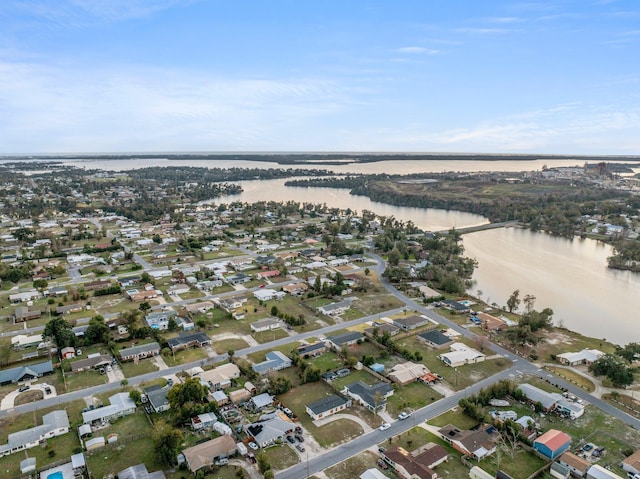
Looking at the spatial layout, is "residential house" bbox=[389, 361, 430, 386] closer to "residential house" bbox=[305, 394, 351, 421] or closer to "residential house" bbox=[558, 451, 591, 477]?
"residential house" bbox=[305, 394, 351, 421]

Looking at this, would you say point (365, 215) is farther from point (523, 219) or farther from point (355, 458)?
point (355, 458)

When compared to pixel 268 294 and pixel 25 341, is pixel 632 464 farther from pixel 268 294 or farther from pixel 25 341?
pixel 25 341

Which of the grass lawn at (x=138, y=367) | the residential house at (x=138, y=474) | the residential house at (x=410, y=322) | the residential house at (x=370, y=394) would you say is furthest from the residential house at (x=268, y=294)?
the residential house at (x=138, y=474)

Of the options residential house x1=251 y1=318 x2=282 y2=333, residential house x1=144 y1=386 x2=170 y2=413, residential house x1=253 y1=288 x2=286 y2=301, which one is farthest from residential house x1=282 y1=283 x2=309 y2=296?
residential house x1=144 y1=386 x2=170 y2=413

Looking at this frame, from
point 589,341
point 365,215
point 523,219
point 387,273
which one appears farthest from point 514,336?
point 523,219

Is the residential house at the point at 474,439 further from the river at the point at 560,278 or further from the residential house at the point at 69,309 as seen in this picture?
the residential house at the point at 69,309
